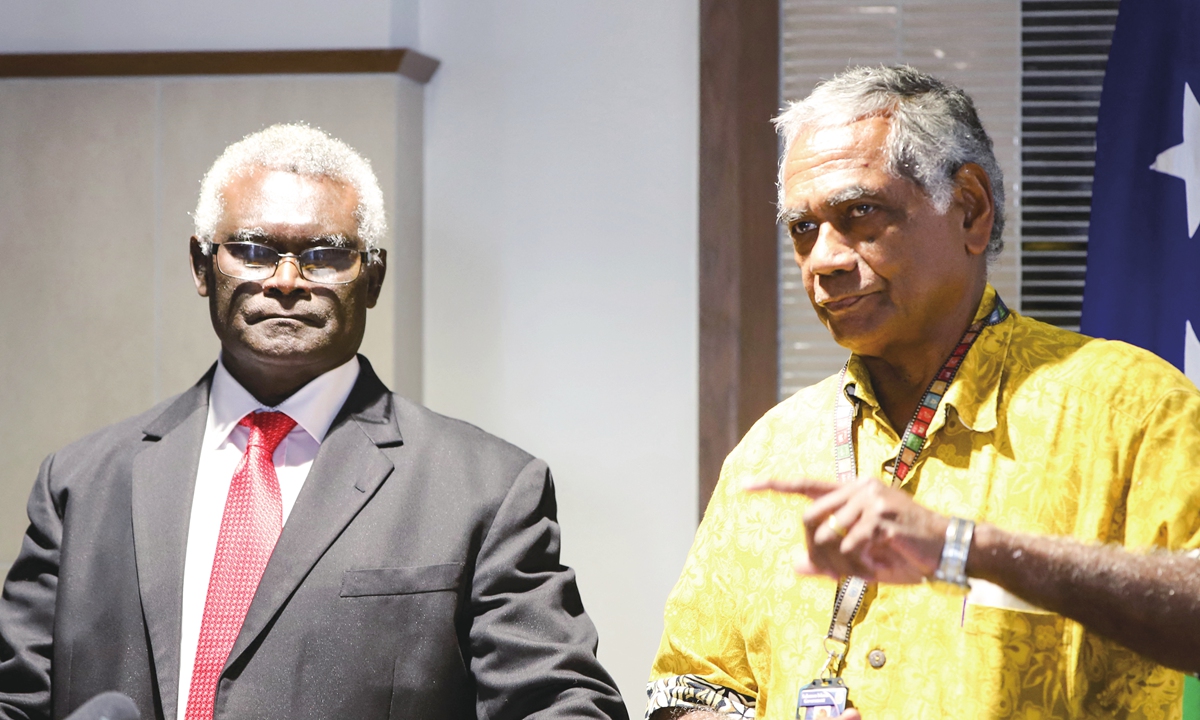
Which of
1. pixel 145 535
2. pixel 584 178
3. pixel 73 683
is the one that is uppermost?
pixel 584 178

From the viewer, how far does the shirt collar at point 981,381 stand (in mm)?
1607

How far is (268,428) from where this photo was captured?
2.04m

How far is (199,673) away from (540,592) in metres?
0.57

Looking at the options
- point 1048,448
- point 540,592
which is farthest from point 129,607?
point 1048,448

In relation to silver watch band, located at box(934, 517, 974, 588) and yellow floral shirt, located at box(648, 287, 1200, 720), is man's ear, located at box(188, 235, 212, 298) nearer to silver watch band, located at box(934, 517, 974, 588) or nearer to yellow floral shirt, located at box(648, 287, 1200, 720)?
Answer: yellow floral shirt, located at box(648, 287, 1200, 720)

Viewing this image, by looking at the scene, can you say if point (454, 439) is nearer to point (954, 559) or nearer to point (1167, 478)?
point (954, 559)

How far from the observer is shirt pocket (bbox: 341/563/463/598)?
1.91 meters

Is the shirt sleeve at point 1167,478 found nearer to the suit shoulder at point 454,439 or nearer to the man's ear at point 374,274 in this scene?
the suit shoulder at point 454,439

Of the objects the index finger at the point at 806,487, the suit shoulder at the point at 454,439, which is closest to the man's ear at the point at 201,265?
the suit shoulder at the point at 454,439

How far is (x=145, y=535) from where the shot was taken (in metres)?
1.93

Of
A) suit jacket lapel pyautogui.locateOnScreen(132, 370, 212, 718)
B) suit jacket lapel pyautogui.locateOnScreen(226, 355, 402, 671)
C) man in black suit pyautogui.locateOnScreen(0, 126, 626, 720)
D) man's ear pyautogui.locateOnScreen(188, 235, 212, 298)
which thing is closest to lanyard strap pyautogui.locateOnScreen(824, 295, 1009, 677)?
man in black suit pyautogui.locateOnScreen(0, 126, 626, 720)

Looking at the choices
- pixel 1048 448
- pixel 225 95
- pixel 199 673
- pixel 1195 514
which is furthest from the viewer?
pixel 225 95

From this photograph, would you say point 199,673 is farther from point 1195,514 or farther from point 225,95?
point 225,95

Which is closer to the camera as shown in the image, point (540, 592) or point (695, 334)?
point (540, 592)
